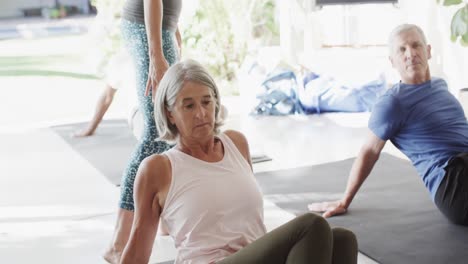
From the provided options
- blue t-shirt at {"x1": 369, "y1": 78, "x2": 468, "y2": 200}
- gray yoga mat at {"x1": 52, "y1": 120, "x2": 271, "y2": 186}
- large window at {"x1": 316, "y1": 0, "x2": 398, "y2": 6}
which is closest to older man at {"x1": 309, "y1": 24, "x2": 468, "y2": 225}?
blue t-shirt at {"x1": 369, "y1": 78, "x2": 468, "y2": 200}

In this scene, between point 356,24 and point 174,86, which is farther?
point 356,24

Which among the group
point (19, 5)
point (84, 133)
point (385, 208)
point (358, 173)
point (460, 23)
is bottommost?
point (19, 5)

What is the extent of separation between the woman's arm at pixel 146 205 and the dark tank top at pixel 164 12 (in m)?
1.10

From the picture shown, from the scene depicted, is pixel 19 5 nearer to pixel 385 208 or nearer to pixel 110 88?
pixel 110 88

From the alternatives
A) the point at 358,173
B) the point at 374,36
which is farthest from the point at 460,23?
the point at 374,36

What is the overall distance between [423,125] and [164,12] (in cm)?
114

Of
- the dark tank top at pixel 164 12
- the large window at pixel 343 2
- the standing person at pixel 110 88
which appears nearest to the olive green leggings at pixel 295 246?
the dark tank top at pixel 164 12

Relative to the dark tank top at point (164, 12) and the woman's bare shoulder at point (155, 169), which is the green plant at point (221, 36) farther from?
the woman's bare shoulder at point (155, 169)

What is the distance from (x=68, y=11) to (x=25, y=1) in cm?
134

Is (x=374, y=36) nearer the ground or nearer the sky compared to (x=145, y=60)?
nearer the ground

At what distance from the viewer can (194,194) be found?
1.87m

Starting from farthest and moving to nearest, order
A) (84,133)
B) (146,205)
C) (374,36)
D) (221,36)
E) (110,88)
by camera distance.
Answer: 1. (221,36)
2. (374,36)
3. (84,133)
4. (110,88)
5. (146,205)

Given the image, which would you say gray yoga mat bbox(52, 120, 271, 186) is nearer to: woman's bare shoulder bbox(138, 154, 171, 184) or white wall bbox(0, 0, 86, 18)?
woman's bare shoulder bbox(138, 154, 171, 184)

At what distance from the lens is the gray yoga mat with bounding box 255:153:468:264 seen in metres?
2.78
